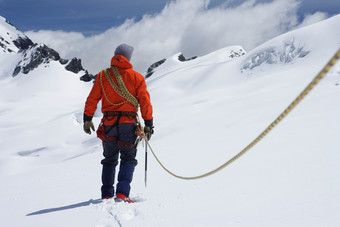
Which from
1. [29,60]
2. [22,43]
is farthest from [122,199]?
[22,43]

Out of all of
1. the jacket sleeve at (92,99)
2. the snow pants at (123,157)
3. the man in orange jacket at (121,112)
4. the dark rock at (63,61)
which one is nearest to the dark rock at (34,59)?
the dark rock at (63,61)

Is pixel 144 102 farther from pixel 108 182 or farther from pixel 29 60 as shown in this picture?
pixel 29 60

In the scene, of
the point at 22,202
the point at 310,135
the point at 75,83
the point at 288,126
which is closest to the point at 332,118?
the point at 288,126

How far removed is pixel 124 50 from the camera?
12.0 feet

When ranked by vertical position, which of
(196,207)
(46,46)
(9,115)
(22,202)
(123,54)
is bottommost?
(196,207)

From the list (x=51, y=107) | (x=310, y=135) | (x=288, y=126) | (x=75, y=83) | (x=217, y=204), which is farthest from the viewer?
(x=75, y=83)

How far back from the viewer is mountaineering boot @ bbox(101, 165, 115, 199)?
140 inches

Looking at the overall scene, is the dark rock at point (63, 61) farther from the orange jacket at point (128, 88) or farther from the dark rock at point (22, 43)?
the orange jacket at point (128, 88)

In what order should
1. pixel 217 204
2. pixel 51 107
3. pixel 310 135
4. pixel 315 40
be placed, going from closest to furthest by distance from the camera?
1. pixel 217 204
2. pixel 310 135
3. pixel 315 40
4. pixel 51 107

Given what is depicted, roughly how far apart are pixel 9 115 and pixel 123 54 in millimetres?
62173

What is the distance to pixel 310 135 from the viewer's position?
4.77 meters

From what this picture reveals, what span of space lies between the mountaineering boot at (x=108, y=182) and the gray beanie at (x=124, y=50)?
1.51m

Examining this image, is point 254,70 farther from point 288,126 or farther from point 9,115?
point 9,115

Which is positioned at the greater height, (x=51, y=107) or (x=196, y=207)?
(x=51, y=107)
